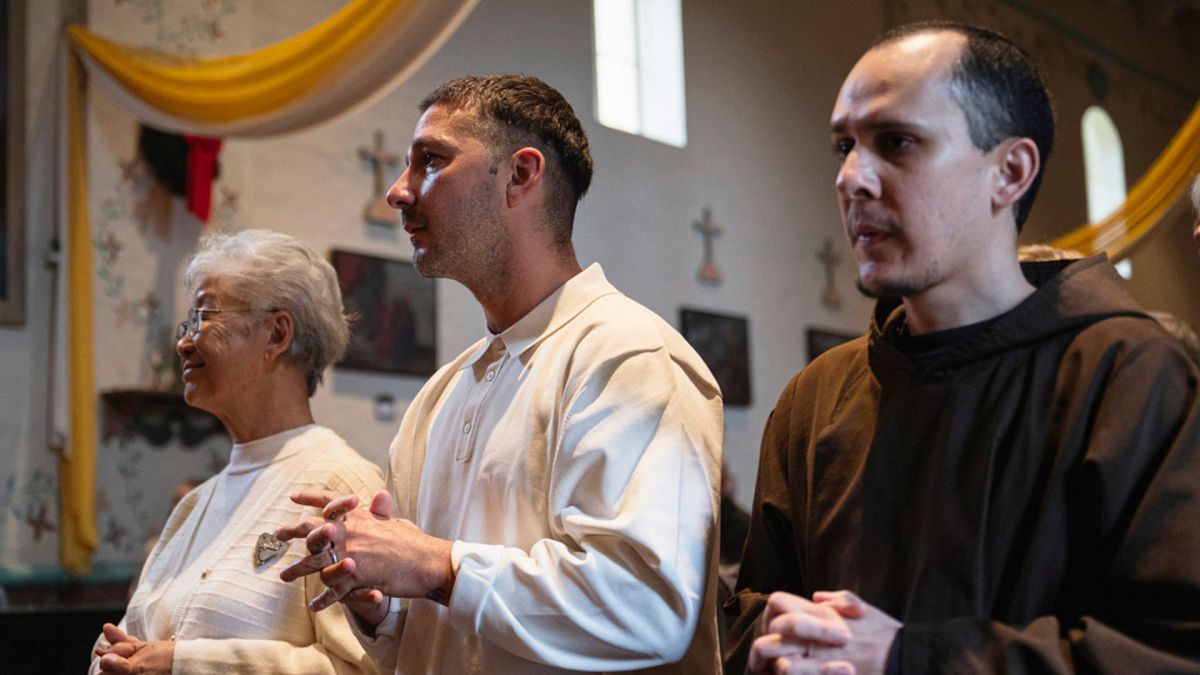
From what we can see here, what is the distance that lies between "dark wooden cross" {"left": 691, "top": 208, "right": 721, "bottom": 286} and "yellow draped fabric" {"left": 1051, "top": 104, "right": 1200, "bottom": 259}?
4223 mm

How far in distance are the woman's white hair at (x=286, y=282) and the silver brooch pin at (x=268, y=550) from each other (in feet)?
1.85

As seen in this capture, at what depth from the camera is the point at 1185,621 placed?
5.75ft

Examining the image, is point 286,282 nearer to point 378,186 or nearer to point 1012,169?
point 1012,169

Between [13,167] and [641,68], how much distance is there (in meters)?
A: 6.09

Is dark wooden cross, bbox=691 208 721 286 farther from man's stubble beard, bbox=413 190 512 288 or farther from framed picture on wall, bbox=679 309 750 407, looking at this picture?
man's stubble beard, bbox=413 190 512 288

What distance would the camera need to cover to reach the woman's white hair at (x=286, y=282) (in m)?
3.58

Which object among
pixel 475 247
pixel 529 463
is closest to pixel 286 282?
pixel 475 247

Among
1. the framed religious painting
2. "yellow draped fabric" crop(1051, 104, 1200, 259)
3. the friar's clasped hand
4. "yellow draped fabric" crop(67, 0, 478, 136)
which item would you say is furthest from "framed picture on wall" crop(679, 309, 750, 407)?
the friar's clasped hand

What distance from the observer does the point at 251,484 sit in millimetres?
3434

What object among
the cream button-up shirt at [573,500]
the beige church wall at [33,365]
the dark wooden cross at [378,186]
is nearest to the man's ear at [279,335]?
the cream button-up shirt at [573,500]

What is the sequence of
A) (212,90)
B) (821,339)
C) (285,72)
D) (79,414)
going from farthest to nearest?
1. (821,339)
2. (79,414)
3. (212,90)
4. (285,72)

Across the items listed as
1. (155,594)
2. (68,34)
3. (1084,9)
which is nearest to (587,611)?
(155,594)

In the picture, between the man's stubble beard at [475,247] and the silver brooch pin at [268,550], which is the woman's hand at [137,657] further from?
the man's stubble beard at [475,247]

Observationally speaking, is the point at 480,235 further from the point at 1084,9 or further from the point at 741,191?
the point at 1084,9
